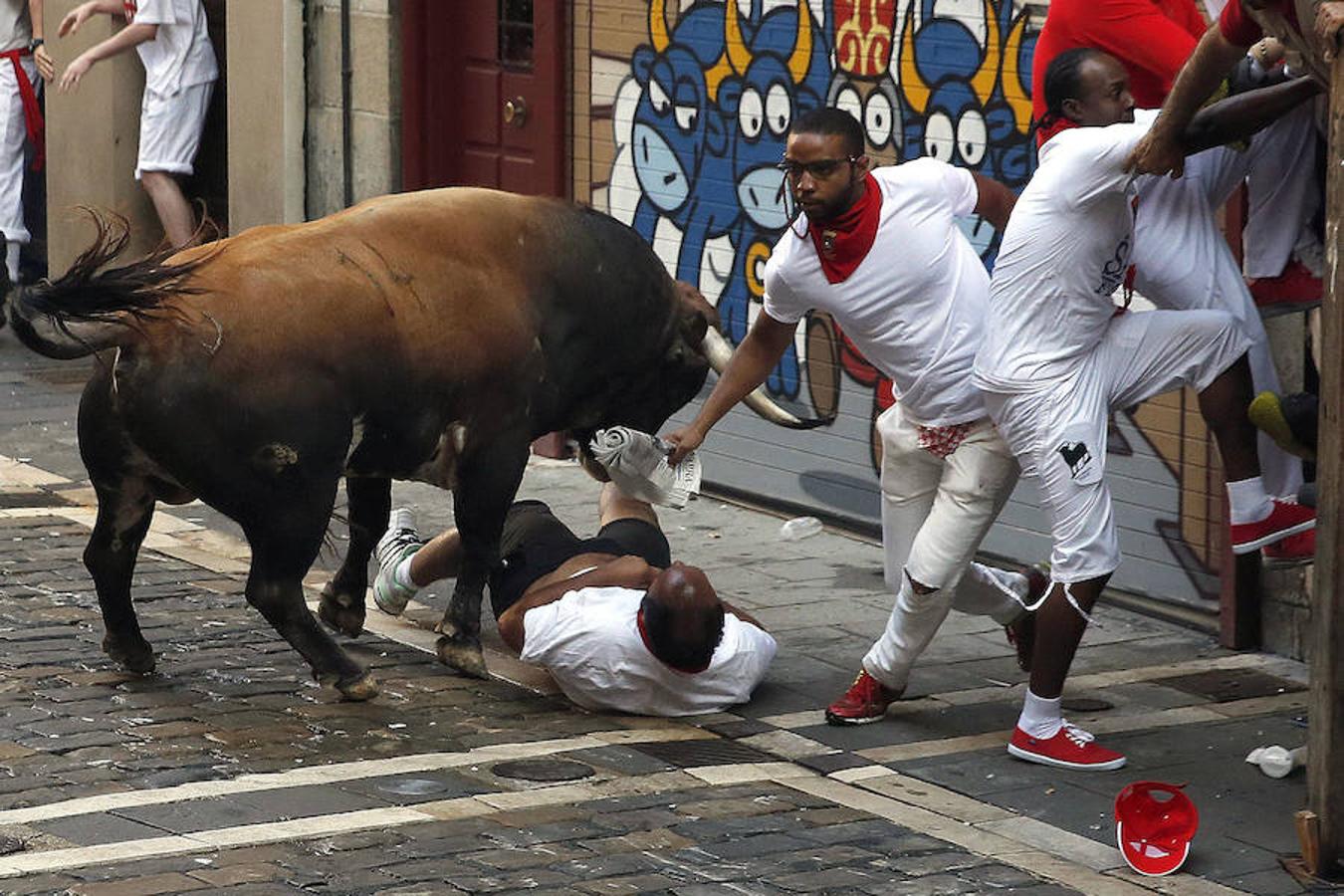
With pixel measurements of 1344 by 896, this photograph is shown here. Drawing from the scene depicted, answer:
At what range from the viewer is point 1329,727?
6254 mm

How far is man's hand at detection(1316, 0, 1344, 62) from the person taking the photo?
238 inches

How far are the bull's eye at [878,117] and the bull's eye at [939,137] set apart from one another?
245 millimetres

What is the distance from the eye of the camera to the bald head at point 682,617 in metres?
7.61

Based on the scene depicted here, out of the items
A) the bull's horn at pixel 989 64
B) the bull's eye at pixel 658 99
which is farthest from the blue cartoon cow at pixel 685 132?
the bull's horn at pixel 989 64

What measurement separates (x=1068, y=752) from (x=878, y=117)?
3.79m

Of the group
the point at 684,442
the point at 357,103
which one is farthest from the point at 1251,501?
the point at 357,103

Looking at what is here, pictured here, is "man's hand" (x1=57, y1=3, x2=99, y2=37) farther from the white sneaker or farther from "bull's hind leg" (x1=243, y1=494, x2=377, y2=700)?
"bull's hind leg" (x1=243, y1=494, x2=377, y2=700)

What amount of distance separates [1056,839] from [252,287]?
2.98 meters

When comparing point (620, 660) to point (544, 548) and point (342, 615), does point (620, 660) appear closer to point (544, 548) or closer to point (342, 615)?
point (544, 548)

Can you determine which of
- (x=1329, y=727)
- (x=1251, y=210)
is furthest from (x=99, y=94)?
(x=1329, y=727)

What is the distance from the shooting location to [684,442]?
8180mm

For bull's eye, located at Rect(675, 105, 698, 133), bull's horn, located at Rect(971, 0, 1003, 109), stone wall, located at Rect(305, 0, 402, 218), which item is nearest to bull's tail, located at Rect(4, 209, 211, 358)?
bull's horn, located at Rect(971, 0, 1003, 109)

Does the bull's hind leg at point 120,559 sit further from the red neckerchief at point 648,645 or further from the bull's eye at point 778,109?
the bull's eye at point 778,109

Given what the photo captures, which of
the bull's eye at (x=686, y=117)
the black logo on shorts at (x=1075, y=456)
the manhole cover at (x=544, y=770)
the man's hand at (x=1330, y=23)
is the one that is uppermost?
the man's hand at (x=1330, y=23)
